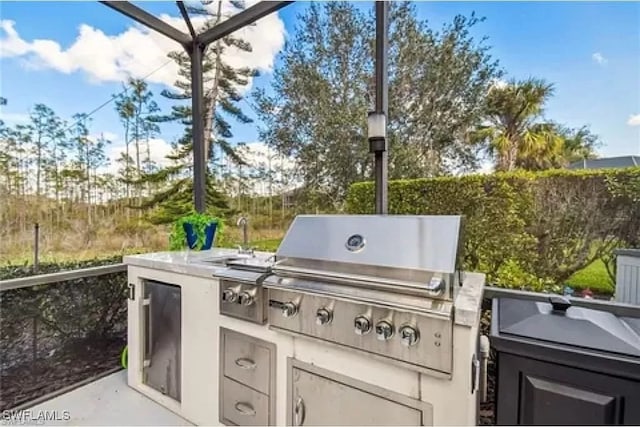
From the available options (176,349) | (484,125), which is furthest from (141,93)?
(484,125)

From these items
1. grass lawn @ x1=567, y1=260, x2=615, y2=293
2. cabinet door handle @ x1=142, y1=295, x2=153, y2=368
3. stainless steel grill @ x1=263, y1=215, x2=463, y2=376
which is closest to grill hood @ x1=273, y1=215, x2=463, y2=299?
stainless steel grill @ x1=263, y1=215, x2=463, y2=376

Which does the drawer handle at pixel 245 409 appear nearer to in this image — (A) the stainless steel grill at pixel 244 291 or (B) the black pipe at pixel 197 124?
(A) the stainless steel grill at pixel 244 291

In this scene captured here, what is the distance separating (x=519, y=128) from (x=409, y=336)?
163 cm

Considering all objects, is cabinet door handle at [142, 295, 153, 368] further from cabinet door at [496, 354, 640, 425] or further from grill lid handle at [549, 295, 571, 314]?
grill lid handle at [549, 295, 571, 314]

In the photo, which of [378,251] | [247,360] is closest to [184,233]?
[247,360]

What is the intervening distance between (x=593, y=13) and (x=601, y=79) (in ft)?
1.22

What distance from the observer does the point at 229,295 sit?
68.1 inches

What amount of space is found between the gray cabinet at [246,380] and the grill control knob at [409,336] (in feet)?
2.24

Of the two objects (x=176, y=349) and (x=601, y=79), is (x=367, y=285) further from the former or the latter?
(x=601, y=79)

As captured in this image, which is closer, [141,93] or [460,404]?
[460,404]

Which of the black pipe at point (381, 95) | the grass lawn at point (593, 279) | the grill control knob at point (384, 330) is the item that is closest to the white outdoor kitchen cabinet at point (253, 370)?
the grill control knob at point (384, 330)

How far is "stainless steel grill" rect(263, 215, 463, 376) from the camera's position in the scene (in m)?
1.17

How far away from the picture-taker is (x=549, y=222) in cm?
190

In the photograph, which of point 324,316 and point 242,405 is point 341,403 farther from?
point 242,405
